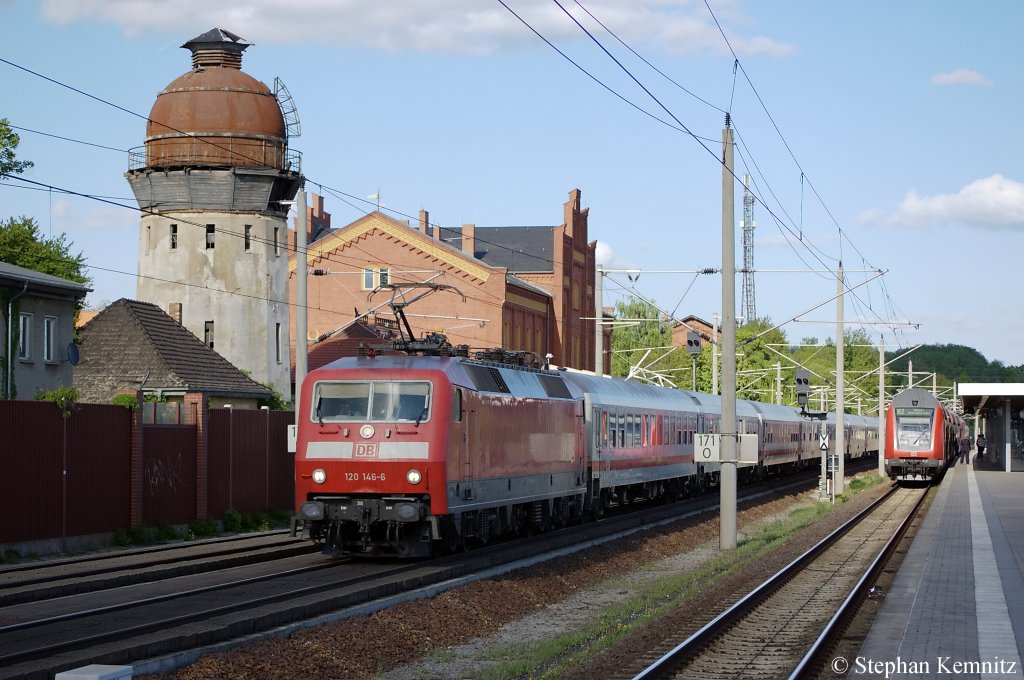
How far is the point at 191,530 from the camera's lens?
26.3 metres

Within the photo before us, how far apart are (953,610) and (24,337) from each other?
25789mm

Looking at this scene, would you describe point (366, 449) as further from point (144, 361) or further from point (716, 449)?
point (144, 361)

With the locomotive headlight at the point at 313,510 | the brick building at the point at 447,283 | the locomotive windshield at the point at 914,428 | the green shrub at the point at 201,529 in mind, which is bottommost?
the green shrub at the point at 201,529

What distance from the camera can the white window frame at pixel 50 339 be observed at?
3481 cm

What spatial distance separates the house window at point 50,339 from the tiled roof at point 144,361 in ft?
9.57

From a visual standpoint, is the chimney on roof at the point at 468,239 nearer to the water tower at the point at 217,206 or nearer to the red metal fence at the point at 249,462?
the water tower at the point at 217,206

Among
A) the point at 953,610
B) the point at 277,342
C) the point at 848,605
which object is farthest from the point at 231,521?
the point at 277,342

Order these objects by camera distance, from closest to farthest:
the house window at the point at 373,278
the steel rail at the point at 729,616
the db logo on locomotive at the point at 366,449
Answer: the steel rail at the point at 729,616, the db logo on locomotive at the point at 366,449, the house window at the point at 373,278

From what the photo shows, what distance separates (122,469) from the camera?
80.0 feet

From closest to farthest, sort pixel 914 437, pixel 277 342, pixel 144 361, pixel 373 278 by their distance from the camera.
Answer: pixel 144 361 < pixel 914 437 < pixel 277 342 < pixel 373 278

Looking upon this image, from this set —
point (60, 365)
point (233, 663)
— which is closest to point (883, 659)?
point (233, 663)

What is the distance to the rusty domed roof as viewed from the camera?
155 feet

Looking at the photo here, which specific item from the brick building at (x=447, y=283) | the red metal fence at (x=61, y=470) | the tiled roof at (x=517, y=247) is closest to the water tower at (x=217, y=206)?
the brick building at (x=447, y=283)

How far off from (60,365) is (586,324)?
50924mm
